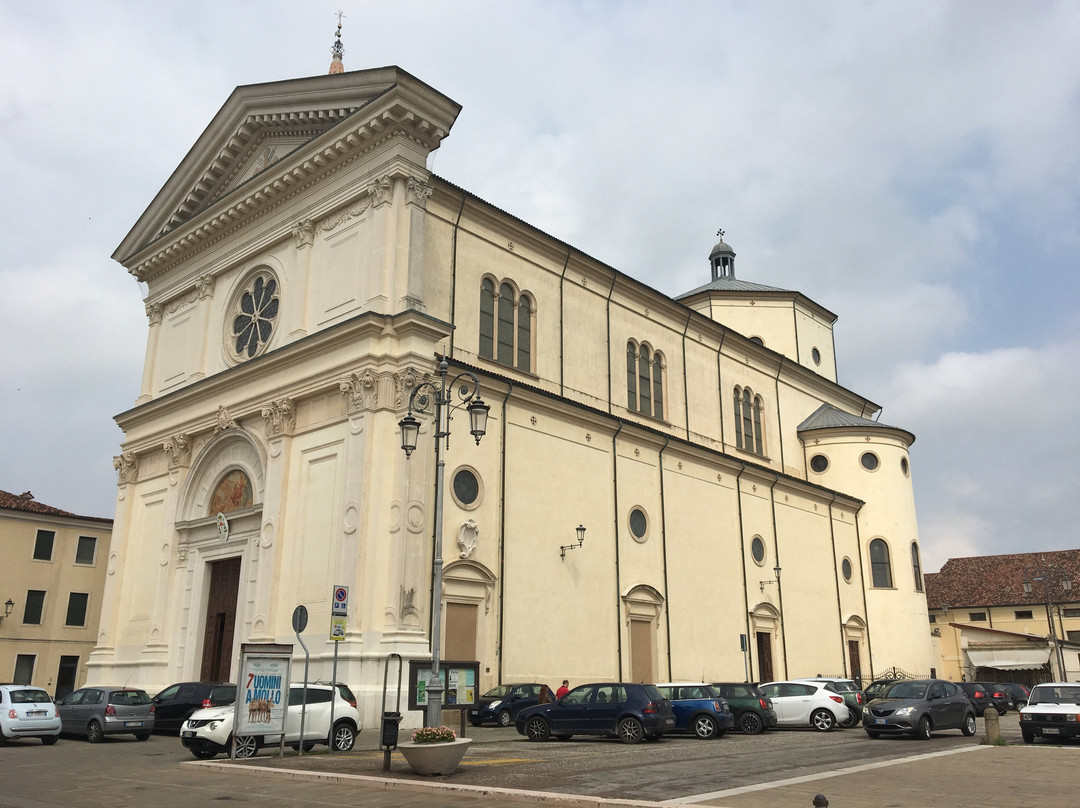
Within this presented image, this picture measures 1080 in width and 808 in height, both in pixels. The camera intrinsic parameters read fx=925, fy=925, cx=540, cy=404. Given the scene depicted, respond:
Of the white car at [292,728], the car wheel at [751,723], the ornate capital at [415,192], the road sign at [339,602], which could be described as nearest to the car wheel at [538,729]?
the white car at [292,728]

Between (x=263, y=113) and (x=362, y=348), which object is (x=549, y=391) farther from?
(x=263, y=113)

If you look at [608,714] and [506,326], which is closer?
[608,714]

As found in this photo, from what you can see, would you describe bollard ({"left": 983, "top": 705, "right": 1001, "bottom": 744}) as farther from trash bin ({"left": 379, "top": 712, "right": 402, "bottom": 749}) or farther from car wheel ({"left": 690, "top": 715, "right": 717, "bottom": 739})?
trash bin ({"left": 379, "top": 712, "right": 402, "bottom": 749})

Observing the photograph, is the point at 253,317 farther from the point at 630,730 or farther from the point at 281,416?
the point at 630,730

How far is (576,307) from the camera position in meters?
32.6

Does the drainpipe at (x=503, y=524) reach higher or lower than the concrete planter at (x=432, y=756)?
higher

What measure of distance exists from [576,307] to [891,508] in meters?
20.8

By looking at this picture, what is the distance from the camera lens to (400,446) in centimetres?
2298

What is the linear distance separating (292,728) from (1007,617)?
56827 millimetres

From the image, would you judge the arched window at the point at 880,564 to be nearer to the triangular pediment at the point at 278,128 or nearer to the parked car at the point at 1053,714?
the parked car at the point at 1053,714

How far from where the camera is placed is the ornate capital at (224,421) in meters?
28.4

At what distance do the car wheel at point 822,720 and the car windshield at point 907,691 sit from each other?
2.46 metres

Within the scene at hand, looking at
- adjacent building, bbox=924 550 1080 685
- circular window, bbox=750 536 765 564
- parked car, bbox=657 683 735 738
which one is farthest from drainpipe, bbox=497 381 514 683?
adjacent building, bbox=924 550 1080 685

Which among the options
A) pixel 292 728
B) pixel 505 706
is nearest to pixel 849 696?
pixel 505 706
